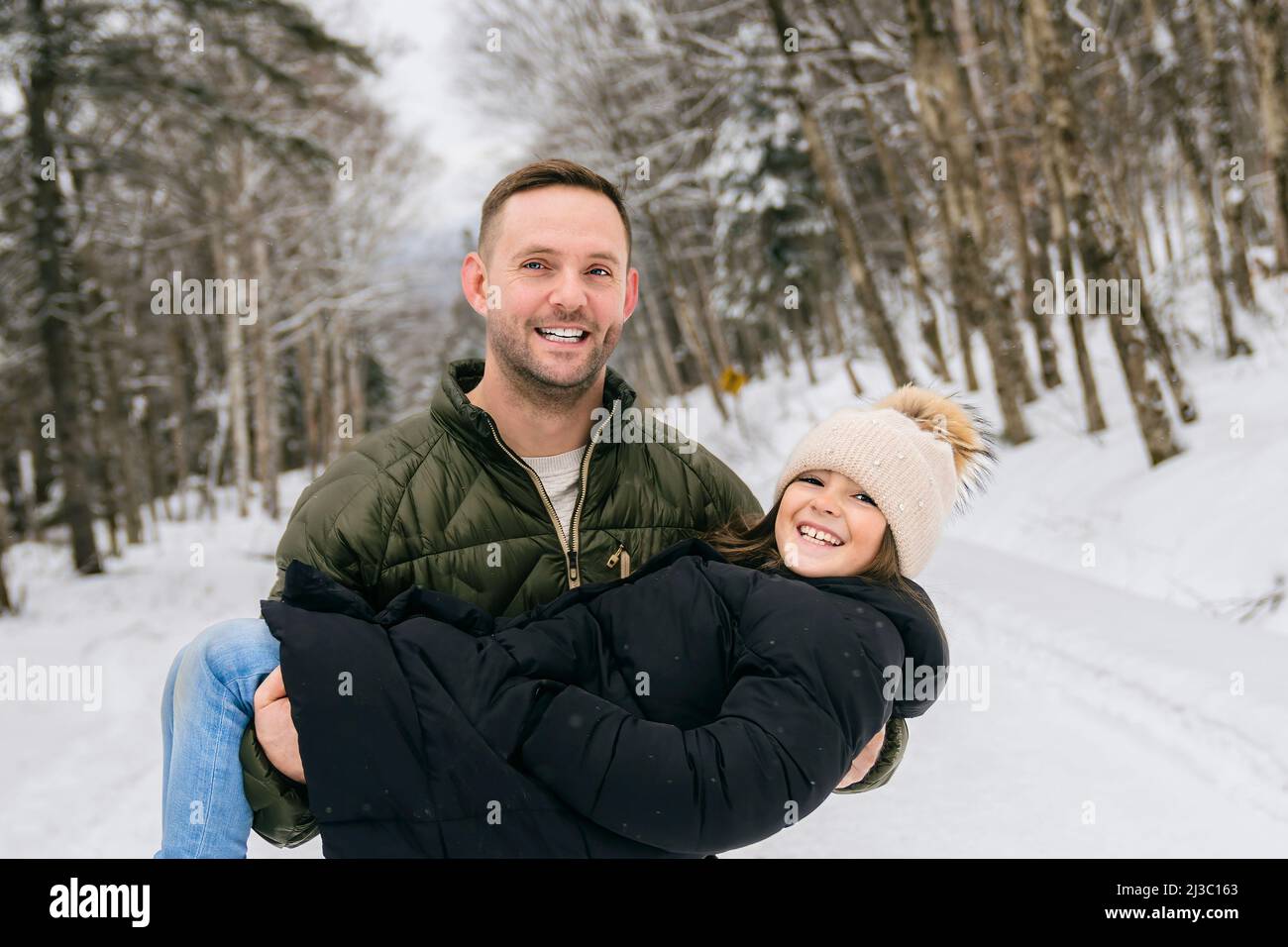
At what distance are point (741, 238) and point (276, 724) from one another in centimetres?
2271

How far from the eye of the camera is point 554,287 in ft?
8.18

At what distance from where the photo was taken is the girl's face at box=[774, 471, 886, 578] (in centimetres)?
233

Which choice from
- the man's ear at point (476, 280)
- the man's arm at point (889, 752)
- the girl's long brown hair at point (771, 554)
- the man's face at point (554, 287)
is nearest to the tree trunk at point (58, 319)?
the man's ear at point (476, 280)

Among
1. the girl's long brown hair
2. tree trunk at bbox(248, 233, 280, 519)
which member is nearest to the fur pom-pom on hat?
the girl's long brown hair

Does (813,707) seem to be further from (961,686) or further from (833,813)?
(961,686)

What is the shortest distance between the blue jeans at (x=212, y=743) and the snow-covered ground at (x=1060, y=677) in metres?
1.55

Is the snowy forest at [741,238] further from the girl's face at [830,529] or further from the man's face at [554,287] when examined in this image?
the girl's face at [830,529]

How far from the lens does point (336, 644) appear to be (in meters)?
1.88

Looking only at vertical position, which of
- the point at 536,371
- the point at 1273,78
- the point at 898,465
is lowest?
the point at 898,465

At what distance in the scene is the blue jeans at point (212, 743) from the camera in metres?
1.85

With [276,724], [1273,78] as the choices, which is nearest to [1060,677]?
[276,724]

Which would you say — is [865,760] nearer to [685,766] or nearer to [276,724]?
[685,766]

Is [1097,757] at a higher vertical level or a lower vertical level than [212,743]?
lower
